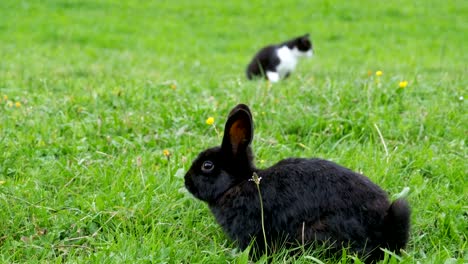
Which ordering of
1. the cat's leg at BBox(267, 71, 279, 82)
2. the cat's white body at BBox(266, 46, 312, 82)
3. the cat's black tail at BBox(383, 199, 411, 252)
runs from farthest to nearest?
1. the cat's white body at BBox(266, 46, 312, 82)
2. the cat's leg at BBox(267, 71, 279, 82)
3. the cat's black tail at BBox(383, 199, 411, 252)

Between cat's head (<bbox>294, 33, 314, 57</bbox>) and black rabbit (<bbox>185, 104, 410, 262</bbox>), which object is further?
cat's head (<bbox>294, 33, 314, 57</bbox>)

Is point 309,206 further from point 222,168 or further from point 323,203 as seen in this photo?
point 222,168

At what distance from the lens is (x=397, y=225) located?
342cm

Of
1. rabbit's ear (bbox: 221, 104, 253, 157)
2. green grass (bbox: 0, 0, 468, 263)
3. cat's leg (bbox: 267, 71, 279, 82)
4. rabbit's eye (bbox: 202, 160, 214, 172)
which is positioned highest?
rabbit's ear (bbox: 221, 104, 253, 157)

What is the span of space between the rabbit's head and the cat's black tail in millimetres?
845

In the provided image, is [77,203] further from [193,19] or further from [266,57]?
[193,19]

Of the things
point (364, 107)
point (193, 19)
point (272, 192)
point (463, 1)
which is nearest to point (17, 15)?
point (193, 19)

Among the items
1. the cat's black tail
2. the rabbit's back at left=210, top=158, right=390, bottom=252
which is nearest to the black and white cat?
the rabbit's back at left=210, top=158, right=390, bottom=252

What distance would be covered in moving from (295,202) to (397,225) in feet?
1.73

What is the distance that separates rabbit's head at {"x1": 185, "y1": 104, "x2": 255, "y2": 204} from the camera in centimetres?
385

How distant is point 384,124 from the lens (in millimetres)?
5324

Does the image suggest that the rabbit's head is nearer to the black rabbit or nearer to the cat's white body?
the black rabbit

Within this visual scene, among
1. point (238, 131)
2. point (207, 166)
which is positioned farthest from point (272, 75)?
point (238, 131)

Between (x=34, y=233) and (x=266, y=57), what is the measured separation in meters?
7.12
